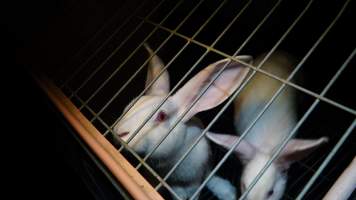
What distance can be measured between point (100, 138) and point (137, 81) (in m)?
0.60

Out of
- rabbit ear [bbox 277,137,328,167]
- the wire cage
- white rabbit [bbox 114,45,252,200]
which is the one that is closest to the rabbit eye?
white rabbit [bbox 114,45,252,200]

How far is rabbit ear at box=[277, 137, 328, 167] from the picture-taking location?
3.22ft

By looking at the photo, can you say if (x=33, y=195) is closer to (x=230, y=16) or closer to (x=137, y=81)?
(x=137, y=81)

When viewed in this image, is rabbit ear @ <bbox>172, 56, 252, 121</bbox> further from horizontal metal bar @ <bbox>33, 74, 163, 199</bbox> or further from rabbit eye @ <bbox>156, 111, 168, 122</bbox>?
horizontal metal bar @ <bbox>33, 74, 163, 199</bbox>

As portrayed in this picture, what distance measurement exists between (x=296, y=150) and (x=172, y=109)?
0.38 metres

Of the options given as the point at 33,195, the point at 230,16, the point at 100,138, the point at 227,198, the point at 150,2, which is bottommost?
the point at 33,195

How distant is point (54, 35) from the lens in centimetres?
138

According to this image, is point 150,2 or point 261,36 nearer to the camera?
point 150,2

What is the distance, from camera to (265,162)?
109cm

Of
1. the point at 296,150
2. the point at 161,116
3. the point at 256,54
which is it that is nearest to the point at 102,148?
the point at 161,116

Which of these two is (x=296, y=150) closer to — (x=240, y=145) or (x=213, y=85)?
(x=240, y=145)

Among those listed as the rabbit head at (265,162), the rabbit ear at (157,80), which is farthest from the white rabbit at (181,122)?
the rabbit head at (265,162)

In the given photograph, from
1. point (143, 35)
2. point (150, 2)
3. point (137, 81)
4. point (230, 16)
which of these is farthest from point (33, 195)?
point (230, 16)

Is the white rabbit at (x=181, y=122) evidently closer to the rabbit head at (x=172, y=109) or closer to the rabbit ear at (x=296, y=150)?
the rabbit head at (x=172, y=109)
